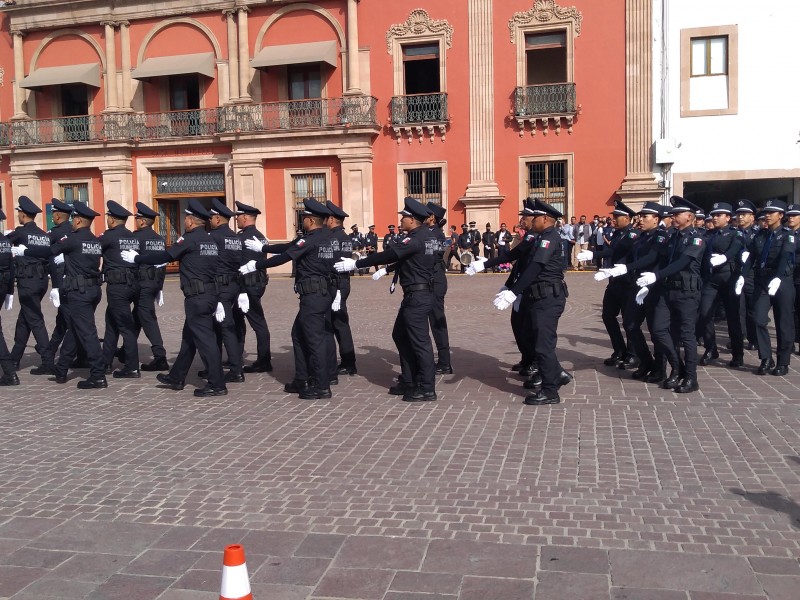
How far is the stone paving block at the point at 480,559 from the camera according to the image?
4152mm

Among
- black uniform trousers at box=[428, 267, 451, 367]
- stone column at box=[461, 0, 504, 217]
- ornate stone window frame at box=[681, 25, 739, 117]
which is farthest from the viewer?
stone column at box=[461, 0, 504, 217]

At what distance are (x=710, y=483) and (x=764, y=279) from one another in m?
4.74

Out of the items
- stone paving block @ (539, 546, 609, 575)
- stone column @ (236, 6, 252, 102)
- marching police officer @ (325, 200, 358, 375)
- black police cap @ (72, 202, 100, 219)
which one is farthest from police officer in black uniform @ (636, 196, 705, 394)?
stone column @ (236, 6, 252, 102)

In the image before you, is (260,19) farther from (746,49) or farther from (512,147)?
(746,49)

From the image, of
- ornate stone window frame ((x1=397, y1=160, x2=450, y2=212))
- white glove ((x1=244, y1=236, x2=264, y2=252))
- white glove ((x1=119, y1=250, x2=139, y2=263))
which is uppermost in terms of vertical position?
ornate stone window frame ((x1=397, y1=160, x2=450, y2=212))

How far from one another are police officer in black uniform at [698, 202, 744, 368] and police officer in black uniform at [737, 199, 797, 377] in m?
0.35

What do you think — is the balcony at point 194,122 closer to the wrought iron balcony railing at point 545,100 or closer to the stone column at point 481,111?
the stone column at point 481,111

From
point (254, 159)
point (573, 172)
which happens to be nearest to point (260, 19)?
point (254, 159)

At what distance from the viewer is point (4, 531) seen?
480 centimetres

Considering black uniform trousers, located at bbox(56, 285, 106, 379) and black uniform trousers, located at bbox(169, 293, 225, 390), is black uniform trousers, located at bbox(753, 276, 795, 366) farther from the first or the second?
black uniform trousers, located at bbox(56, 285, 106, 379)

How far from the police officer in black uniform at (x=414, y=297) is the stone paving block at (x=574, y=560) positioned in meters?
3.80

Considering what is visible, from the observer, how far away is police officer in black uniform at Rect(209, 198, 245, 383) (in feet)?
30.0

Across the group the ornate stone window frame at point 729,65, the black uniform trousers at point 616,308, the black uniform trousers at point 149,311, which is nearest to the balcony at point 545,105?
the ornate stone window frame at point 729,65

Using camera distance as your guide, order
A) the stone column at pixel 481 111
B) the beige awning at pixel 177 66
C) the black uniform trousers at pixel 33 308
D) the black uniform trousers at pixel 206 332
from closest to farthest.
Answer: the black uniform trousers at pixel 206 332 < the black uniform trousers at pixel 33 308 < the stone column at pixel 481 111 < the beige awning at pixel 177 66
